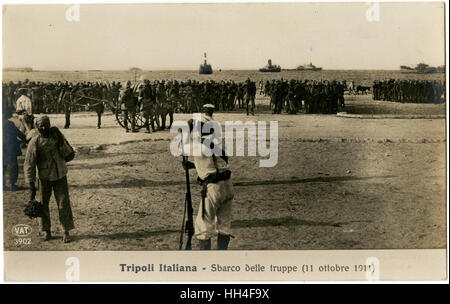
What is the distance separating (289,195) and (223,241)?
1.98 m

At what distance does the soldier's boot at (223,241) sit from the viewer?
705cm

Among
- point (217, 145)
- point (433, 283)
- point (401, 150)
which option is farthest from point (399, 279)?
point (217, 145)

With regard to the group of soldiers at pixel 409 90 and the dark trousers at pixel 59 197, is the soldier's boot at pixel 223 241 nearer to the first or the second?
the dark trousers at pixel 59 197

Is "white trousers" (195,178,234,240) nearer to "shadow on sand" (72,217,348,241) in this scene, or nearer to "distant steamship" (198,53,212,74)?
"shadow on sand" (72,217,348,241)

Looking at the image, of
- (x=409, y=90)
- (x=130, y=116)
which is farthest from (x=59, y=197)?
(x=409, y=90)

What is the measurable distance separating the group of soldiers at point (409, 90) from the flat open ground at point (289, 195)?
43 centimetres

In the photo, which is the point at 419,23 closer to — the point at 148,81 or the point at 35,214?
the point at 148,81

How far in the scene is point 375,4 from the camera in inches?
345

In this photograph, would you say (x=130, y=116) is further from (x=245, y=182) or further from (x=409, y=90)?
(x=409, y=90)

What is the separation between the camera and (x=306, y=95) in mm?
14367

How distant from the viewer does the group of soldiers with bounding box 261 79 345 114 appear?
13242 mm

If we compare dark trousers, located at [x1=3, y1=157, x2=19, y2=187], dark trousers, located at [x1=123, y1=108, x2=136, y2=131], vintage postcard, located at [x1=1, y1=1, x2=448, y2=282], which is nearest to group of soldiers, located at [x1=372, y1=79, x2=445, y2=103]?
vintage postcard, located at [x1=1, y1=1, x2=448, y2=282]

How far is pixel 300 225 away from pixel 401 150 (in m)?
3.10

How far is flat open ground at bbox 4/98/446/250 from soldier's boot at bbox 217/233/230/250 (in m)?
0.39
